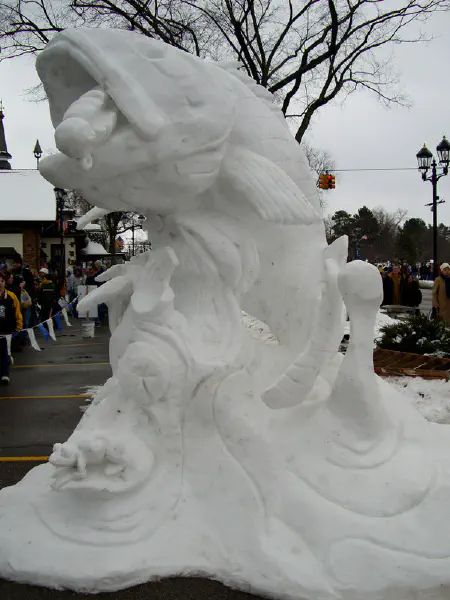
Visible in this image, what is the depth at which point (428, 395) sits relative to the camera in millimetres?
5996

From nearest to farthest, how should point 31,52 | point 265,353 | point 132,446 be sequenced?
point 132,446 < point 265,353 < point 31,52

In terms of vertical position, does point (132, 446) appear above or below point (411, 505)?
above

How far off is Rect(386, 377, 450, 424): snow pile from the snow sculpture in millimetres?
2726

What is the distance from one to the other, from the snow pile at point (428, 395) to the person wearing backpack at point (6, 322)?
5.01 m

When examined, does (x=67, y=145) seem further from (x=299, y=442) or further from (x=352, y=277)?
(x=299, y=442)

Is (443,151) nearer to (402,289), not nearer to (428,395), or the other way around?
(402,289)

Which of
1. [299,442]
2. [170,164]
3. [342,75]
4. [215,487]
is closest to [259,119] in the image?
[170,164]

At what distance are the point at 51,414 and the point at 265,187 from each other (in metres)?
4.29

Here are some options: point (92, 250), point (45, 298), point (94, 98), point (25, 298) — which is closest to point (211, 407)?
point (94, 98)

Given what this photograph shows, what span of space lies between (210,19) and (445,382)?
11.9 m

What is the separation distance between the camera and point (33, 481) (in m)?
2.97

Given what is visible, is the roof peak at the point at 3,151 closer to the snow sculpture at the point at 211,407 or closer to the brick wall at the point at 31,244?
the brick wall at the point at 31,244

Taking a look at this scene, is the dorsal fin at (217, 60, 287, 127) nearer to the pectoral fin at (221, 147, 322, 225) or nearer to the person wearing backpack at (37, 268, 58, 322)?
the pectoral fin at (221, 147, 322, 225)

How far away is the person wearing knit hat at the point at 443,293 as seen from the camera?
9367mm
